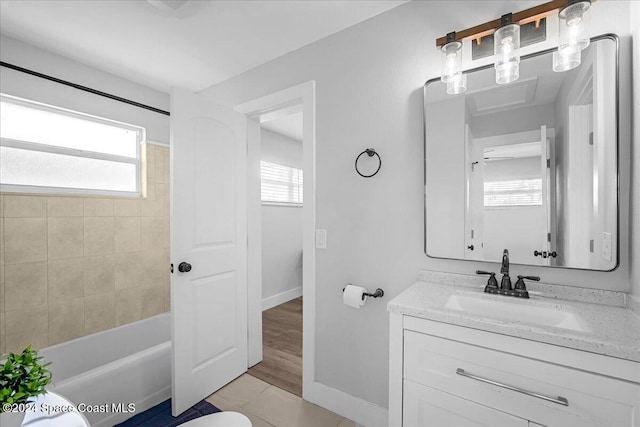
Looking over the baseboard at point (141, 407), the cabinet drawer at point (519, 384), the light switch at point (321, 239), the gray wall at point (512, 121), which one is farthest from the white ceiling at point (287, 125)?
the cabinet drawer at point (519, 384)

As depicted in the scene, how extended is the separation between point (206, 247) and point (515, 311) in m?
1.81

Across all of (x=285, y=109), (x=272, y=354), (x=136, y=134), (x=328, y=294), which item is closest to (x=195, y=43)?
(x=285, y=109)

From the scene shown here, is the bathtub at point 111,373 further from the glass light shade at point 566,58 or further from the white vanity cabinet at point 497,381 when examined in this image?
the glass light shade at point 566,58

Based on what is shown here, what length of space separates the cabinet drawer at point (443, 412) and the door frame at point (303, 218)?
0.91m

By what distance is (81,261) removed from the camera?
2.30m

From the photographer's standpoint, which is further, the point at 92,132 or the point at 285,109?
the point at 92,132

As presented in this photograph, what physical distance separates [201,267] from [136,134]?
5.45ft

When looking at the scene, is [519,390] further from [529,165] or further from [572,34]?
[572,34]

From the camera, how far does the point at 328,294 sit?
1891 mm

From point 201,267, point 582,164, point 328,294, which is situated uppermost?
point 582,164

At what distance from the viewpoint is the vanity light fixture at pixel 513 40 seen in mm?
1150

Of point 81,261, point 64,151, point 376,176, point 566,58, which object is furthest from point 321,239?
point 64,151

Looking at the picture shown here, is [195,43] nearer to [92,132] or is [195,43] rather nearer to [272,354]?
[92,132]

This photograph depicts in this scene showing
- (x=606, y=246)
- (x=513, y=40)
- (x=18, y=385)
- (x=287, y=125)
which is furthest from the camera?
(x=287, y=125)
